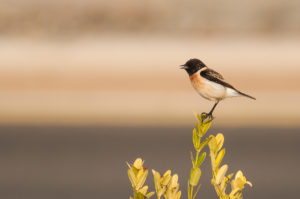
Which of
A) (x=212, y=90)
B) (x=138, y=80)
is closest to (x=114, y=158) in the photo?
(x=138, y=80)

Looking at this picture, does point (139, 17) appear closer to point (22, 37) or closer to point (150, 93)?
point (22, 37)

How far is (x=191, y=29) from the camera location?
664 inches

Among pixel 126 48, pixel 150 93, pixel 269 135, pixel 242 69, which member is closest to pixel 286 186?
pixel 269 135

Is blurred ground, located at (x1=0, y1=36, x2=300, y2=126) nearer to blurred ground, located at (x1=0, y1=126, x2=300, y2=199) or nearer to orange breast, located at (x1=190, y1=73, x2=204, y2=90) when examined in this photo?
blurred ground, located at (x1=0, y1=126, x2=300, y2=199)

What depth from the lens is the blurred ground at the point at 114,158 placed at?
8.62 meters

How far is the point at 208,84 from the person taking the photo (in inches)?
85.0

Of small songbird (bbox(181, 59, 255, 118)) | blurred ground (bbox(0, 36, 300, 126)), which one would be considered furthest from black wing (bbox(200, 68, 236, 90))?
blurred ground (bbox(0, 36, 300, 126))

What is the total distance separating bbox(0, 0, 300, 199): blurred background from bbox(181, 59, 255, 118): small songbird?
6036 mm

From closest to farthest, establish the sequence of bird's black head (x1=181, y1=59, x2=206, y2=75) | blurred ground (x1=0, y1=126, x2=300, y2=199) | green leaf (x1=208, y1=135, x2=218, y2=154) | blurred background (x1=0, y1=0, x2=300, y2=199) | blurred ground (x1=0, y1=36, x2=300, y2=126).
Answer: green leaf (x1=208, y1=135, x2=218, y2=154), bird's black head (x1=181, y1=59, x2=206, y2=75), blurred ground (x1=0, y1=126, x2=300, y2=199), blurred background (x1=0, y1=0, x2=300, y2=199), blurred ground (x1=0, y1=36, x2=300, y2=126)

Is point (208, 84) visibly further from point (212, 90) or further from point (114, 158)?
point (114, 158)

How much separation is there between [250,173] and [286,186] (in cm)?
62

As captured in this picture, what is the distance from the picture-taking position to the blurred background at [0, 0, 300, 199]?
9.45 metres

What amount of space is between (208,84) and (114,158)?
26.1 ft

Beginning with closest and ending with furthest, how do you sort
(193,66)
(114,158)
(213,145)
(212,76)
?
(213,145) < (193,66) < (212,76) < (114,158)
